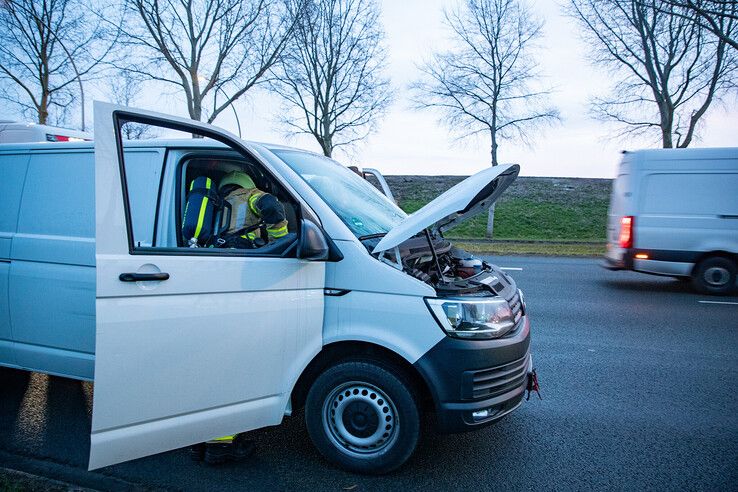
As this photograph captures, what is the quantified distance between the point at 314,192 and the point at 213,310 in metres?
0.95

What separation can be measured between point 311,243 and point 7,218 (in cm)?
269

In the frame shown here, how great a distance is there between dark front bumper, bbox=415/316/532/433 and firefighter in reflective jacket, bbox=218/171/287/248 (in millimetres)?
1232

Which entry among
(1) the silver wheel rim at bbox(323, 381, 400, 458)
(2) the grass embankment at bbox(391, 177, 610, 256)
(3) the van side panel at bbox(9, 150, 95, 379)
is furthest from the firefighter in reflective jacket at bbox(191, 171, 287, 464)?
(2) the grass embankment at bbox(391, 177, 610, 256)

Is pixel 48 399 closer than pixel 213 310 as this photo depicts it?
No

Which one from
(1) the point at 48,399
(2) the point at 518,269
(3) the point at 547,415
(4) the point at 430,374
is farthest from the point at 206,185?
(2) the point at 518,269

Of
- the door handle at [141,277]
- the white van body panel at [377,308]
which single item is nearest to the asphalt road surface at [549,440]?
the white van body panel at [377,308]

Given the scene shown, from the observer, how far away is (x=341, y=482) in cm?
302

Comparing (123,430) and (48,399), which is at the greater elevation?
(123,430)

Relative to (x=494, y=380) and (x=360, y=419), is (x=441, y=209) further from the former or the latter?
(x=360, y=419)

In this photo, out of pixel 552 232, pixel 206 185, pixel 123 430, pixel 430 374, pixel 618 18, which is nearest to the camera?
pixel 123 430

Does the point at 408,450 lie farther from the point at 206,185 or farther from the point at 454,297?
the point at 206,185

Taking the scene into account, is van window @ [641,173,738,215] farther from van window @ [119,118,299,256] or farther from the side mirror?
the side mirror

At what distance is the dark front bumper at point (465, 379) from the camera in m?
2.87

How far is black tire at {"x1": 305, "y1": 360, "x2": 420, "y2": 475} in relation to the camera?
2.94 metres
